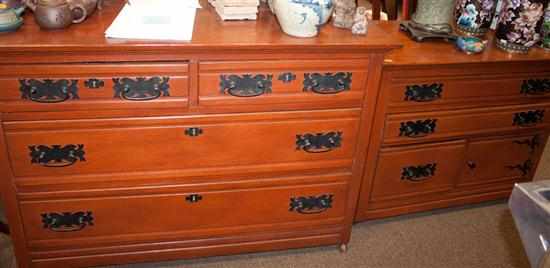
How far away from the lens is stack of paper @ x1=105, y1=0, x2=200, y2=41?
1342 millimetres

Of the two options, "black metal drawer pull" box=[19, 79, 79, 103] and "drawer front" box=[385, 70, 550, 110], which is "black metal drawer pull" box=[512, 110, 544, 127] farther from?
"black metal drawer pull" box=[19, 79, 79, 103]

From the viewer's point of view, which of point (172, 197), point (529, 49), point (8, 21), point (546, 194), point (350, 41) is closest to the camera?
point (546, 194)

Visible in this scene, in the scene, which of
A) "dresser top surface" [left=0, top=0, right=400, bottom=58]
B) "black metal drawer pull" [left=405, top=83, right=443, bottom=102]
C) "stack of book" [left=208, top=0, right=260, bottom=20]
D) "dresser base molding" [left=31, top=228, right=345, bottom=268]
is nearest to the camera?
"dresser top surface" [left=0, top=0, right=400, bottom=58]

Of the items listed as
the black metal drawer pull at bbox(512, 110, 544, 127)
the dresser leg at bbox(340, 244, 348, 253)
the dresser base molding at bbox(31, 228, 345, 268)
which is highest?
the black metal drawer pull at bbox(512, 110, 544, 127)

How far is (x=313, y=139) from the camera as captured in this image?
1.61 meters

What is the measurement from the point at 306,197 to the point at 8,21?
3.49 ft

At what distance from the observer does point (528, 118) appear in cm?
203

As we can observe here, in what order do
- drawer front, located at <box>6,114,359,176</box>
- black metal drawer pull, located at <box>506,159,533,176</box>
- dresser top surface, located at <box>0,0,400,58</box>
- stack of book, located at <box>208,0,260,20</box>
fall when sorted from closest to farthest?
dresser top surface, located at <box>0,0,400,58</box> < drawer front, located at <box>6,114,359,176</box> < stack of book, located at <box>208,0,260,20</box> < black metal drawer pull, located at <box>506,159,533,176</box>

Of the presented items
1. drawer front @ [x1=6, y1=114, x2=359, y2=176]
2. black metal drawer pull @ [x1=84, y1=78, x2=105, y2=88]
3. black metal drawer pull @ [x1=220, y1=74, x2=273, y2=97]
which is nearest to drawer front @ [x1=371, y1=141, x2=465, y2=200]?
drawer front @ [x1=6, y1=114, x2=359, y2=176]

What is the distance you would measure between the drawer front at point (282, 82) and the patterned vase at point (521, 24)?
0.73 meters

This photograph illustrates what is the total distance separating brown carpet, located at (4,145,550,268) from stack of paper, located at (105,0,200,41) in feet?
2.87

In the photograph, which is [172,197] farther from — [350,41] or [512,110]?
[512,110]

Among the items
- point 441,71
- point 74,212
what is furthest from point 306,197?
point 74,212

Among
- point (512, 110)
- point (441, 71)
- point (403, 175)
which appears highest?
point (441, 71)
